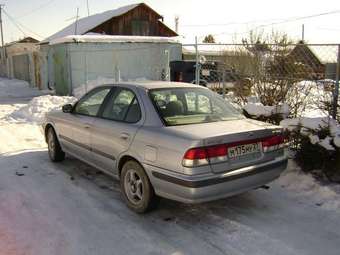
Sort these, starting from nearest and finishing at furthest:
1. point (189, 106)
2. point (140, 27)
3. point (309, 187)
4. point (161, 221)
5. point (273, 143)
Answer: point (161, 221) < point (273, 143) < point (189, 106) < point (309, 187) < point (140, 27)

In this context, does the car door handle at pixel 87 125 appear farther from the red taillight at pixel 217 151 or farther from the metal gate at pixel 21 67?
the metal gate at pixel 21 67

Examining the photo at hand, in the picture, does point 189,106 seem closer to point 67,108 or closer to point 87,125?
point 87,125

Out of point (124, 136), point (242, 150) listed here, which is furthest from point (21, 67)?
point (242, 150)

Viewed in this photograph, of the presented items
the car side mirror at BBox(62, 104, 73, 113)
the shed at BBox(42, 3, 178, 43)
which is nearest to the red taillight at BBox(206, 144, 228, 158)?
the car side mirror at BBox(62, 104, 73, 113)

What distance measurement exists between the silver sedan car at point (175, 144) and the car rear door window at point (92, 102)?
0.02 m

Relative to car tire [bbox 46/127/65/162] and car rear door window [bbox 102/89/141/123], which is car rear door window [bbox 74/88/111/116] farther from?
car tire [bbox 46/127/65/162]

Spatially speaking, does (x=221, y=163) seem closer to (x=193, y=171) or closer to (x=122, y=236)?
(x=193, y=171)

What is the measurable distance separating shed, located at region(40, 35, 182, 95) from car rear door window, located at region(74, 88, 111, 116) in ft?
32.9

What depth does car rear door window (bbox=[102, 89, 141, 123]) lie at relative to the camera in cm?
446

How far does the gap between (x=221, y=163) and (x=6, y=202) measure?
2.77 m

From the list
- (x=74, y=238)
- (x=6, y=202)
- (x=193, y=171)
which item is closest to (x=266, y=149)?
(x=193, y=171)

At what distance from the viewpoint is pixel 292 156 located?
18.2ft

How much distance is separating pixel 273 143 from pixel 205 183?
1.11 metres

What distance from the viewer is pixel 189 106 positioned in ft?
15.1
